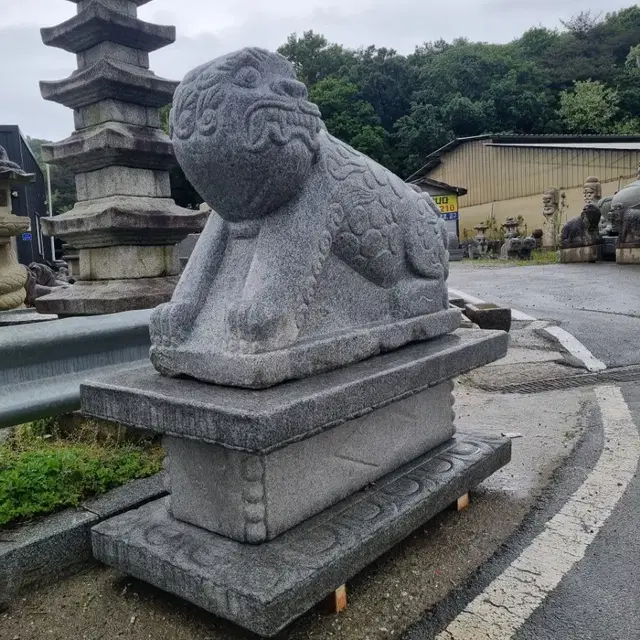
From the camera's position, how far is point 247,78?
2268 millimetres

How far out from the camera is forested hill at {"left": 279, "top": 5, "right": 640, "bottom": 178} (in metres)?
37.0

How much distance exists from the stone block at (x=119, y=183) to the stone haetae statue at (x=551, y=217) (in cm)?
2268

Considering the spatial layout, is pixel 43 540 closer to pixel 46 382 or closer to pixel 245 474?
pixel 46 382

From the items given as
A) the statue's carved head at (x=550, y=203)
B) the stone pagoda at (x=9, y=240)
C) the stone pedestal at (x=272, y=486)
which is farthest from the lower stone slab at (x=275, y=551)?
the statue's carved head at (x=550, y=203)

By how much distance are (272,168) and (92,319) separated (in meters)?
1.28

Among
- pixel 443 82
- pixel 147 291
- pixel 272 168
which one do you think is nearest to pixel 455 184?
pixel 443 82

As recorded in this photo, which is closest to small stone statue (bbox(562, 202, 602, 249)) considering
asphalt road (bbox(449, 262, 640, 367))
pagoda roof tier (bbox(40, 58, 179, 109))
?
asphalt road (bbox(449, 262, 640, 367))

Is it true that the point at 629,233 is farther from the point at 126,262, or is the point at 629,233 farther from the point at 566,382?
the point at 126,262

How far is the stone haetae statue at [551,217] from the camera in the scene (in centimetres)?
2517

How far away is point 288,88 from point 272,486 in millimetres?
1528

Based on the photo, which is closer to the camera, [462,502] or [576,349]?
[462,502]

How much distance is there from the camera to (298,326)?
7.80 feet

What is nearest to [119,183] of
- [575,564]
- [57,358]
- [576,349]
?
[57,358]

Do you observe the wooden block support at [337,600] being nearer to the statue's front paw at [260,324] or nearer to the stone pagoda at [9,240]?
the statue's front paw at [260,324]
